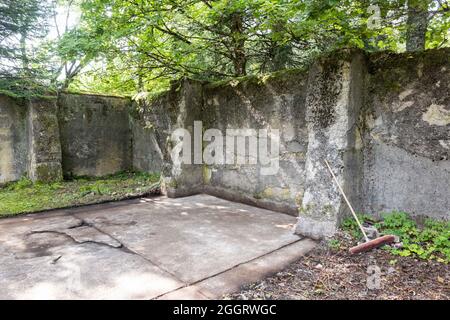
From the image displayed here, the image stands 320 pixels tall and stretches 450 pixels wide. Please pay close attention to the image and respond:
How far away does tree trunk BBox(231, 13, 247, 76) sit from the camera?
4.94 m

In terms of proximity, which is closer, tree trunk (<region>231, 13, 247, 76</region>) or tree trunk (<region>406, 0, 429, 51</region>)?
tree trunk (<region>406, 0, 429, 51</region>)

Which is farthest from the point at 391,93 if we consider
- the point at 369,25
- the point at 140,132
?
the point at 140,132

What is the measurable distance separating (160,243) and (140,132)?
4.30 m

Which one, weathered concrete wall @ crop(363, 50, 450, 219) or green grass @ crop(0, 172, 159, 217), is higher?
weathered concrete wall @ crop(363, 50, 450, 219)

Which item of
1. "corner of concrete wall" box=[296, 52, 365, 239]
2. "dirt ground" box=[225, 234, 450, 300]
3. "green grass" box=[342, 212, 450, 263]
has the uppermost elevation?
"corner of concrete wall" box=[296, 52, 365, 239]

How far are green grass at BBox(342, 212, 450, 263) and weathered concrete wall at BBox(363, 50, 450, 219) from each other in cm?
12

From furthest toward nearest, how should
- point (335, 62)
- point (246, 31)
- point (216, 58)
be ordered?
point (216, 58) → point (246, 31) → point (335, 62)

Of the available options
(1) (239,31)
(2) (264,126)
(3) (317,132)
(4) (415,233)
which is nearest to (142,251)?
(3) (317,132)

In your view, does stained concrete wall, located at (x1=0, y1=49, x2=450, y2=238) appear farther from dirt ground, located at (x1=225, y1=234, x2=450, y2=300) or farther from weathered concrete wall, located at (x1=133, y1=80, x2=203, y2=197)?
dirt ground, located at (x1=225, y1=234, x2=450, y2=300)

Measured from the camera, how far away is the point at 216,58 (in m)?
6.20

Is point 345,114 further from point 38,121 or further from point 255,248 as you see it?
point 38,121

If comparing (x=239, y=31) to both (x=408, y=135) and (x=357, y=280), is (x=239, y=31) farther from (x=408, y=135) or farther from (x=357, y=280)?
(x=357, y=280)

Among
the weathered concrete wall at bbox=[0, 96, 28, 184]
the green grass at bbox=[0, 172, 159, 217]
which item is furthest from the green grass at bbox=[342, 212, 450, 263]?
the weathered concrete wall at bbox=[0, 96, 28, 184]

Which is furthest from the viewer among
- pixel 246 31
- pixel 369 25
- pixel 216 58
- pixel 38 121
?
pixel 216 58
